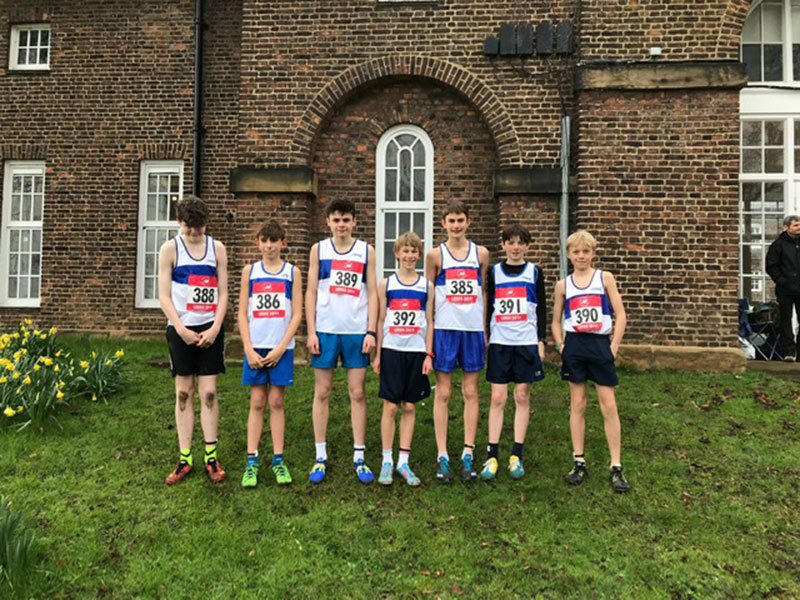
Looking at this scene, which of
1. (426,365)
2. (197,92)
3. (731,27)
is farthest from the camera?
(197,92)

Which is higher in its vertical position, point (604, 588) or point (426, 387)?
point (426, 387)

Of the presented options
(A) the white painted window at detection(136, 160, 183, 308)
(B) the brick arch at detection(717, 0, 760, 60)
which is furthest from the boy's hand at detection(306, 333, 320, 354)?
(A) the white painted window at detection(136, 160, 183, 308)

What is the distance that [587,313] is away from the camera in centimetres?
400

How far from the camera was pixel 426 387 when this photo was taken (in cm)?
391

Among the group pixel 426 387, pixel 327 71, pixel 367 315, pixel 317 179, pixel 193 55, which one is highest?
pixel 193 55

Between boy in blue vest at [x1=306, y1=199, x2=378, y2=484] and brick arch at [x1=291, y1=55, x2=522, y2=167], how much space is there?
4154 mm

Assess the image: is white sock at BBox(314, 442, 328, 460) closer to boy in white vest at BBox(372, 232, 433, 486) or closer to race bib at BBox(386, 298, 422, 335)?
boy in white vest at BBox(372, 232, 433, 486)

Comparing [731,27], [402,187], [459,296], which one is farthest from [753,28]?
[459,296]

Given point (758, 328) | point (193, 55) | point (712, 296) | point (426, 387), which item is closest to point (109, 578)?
point (426, 387)

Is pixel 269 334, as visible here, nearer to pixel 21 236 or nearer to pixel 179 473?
pixel 179 473

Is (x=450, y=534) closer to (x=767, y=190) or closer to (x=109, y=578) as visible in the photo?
(x=109, y=578)

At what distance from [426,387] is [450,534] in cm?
102

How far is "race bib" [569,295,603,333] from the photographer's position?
3.98 m

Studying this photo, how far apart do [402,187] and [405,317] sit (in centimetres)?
453
